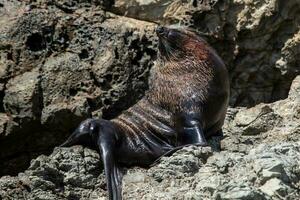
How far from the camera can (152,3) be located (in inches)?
325

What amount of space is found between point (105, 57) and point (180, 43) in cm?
110

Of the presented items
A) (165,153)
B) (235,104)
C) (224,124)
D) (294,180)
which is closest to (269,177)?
(294,180)

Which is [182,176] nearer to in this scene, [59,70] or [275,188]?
[275,188]

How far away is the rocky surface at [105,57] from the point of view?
301 inches

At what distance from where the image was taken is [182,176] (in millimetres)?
5719

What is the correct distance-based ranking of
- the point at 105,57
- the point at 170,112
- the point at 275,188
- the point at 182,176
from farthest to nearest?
1. the point at 105,57
2. the point at 170,112
3. the point at 182,176
4. the point at 275,188

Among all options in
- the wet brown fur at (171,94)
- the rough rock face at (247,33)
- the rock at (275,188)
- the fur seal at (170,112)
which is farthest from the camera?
the rough rock face at (247,33)

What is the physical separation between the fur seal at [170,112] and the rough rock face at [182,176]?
0.17m

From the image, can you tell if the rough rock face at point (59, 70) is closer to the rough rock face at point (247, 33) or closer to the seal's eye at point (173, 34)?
the rough rock face at point (247, 33)

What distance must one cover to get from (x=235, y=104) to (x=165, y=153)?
78.5 inches

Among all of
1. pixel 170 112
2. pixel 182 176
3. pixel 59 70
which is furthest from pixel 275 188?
pixel 59 70

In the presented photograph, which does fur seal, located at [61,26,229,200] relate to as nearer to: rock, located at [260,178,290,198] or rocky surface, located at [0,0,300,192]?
rocky surface, located at [0,0,300,192]

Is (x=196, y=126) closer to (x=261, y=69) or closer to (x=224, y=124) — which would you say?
(x=224, y=124)

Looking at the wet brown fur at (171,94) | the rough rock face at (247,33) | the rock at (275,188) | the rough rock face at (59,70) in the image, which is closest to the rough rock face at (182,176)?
Answer: the rock at (275,188)
